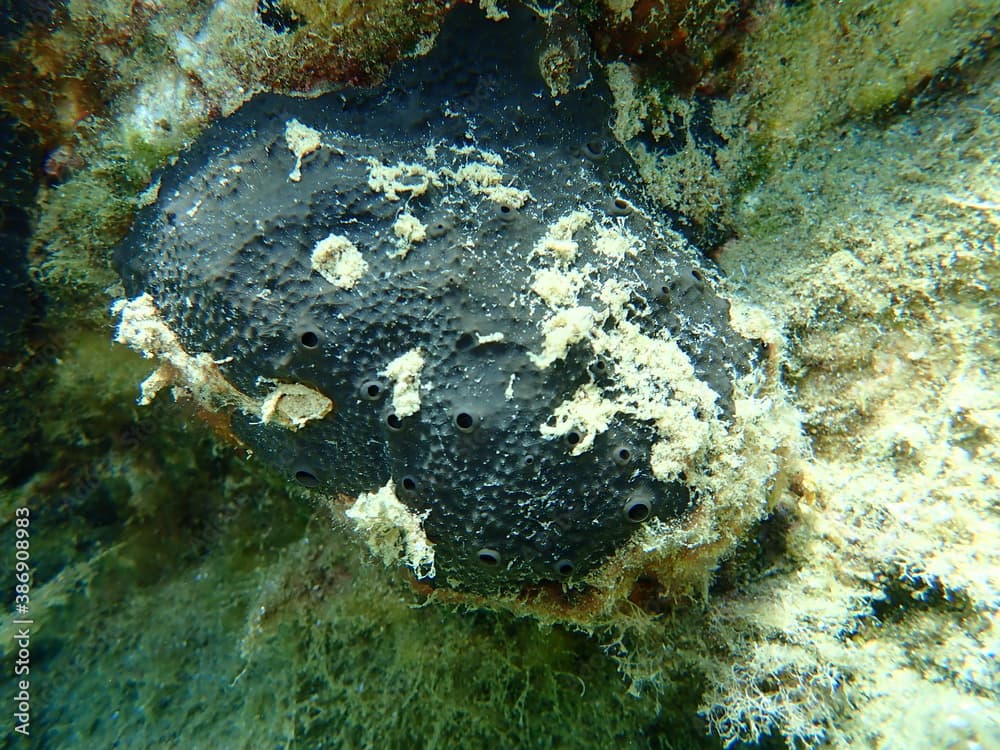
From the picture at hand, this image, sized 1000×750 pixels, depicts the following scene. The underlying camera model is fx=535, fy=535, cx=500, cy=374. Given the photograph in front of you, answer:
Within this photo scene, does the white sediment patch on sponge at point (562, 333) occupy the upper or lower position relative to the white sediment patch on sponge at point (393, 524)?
upper

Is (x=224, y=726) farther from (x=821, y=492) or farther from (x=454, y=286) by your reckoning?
(x=821, y=492)

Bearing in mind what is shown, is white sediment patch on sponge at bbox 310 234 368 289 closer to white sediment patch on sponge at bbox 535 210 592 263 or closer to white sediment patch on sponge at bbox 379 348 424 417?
white sediment patch on sponge at bbox 379 348 424 417

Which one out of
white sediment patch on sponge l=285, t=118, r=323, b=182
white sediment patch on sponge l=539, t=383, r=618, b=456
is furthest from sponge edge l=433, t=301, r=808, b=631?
white sediment patch on sponge l=285, t=118, r=323, b=182

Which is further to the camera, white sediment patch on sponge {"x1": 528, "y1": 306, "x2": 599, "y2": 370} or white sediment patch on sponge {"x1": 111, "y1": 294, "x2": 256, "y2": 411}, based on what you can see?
white sediment patch on sponge {"x1": 111, "y1": 294, "x2": 256, "y2": 411}

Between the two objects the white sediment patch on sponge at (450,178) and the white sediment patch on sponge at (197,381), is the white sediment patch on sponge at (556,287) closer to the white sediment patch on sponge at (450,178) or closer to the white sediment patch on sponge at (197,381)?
the white sediment patch on sponge at (450,178)

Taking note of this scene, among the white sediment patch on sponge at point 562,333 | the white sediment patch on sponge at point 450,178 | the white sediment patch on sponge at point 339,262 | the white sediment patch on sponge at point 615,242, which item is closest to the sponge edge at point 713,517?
the white sediment patch on sponge at point 615,242
